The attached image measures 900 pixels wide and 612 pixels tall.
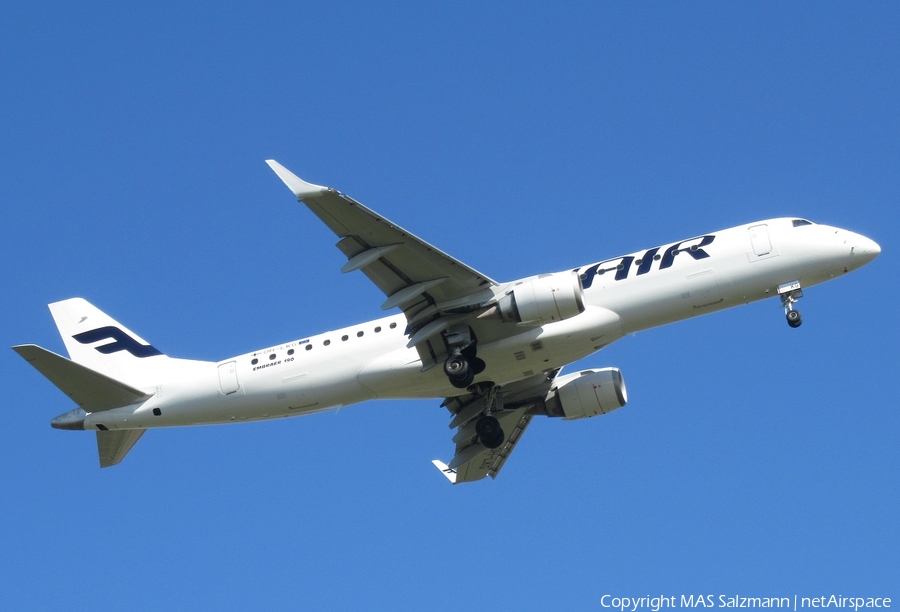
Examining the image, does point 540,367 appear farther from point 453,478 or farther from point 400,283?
point 453,478

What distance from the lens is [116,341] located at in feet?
137

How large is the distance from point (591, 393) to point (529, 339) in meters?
5.91

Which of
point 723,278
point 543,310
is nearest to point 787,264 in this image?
point 723,278

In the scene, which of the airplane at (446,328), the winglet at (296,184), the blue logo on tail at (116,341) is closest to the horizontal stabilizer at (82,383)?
the airplane at (446,328)

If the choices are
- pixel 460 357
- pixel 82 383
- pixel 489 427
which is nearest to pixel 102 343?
pixel 82 383

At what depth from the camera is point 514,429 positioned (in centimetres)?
4412

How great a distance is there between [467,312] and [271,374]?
23.0 ft

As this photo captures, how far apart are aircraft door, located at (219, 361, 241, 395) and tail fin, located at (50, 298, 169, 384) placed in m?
2.73

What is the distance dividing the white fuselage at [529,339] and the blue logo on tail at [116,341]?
1786 mm

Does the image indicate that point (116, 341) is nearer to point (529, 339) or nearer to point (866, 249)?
point (529, 339)

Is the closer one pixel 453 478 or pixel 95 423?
pixel 95 423

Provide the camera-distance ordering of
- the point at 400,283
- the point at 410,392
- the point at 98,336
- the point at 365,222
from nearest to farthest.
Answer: the point at 365,222, the point at 400,283, the point at 410,392, the point at 98,336

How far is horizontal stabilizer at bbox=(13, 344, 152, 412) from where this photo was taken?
36.1 m

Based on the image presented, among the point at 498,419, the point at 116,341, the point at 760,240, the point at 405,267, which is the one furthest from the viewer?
the point at 498,419
